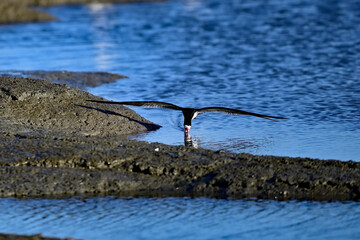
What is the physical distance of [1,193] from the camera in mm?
8234

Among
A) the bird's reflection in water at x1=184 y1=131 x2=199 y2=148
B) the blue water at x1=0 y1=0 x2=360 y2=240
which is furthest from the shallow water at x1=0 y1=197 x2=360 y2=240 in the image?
the bird's reflection in water at x1=184 y1=131 x2=199 y2=148

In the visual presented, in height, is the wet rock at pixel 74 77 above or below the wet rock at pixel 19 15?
below

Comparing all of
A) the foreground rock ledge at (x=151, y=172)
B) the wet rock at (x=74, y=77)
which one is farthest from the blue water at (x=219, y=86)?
the wet rock at (x=74, y=77)

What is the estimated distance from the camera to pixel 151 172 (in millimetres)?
8656

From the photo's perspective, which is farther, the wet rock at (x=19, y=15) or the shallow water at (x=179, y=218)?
the wet rock at (x=19, y=15)

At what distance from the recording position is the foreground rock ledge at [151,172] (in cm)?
819

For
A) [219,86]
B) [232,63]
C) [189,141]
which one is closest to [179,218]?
[189,141]

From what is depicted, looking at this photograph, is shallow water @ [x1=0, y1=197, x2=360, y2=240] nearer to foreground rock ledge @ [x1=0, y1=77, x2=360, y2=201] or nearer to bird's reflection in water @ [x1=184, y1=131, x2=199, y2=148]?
foreground rock ledge @ [x1=0, y1=77, x2=360, y2=201]

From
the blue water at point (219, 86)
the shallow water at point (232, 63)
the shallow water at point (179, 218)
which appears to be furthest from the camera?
the shallow water at point (232, 63)

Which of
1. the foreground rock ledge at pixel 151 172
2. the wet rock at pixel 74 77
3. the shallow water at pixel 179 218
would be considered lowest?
the shallow water at pixel 179 218

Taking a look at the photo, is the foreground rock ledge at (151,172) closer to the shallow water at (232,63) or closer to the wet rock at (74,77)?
the shallow water at (232,63)

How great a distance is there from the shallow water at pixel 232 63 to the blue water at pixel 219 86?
4cm

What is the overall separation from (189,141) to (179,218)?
3519 millimetres

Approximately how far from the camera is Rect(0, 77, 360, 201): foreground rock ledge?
8188mm
